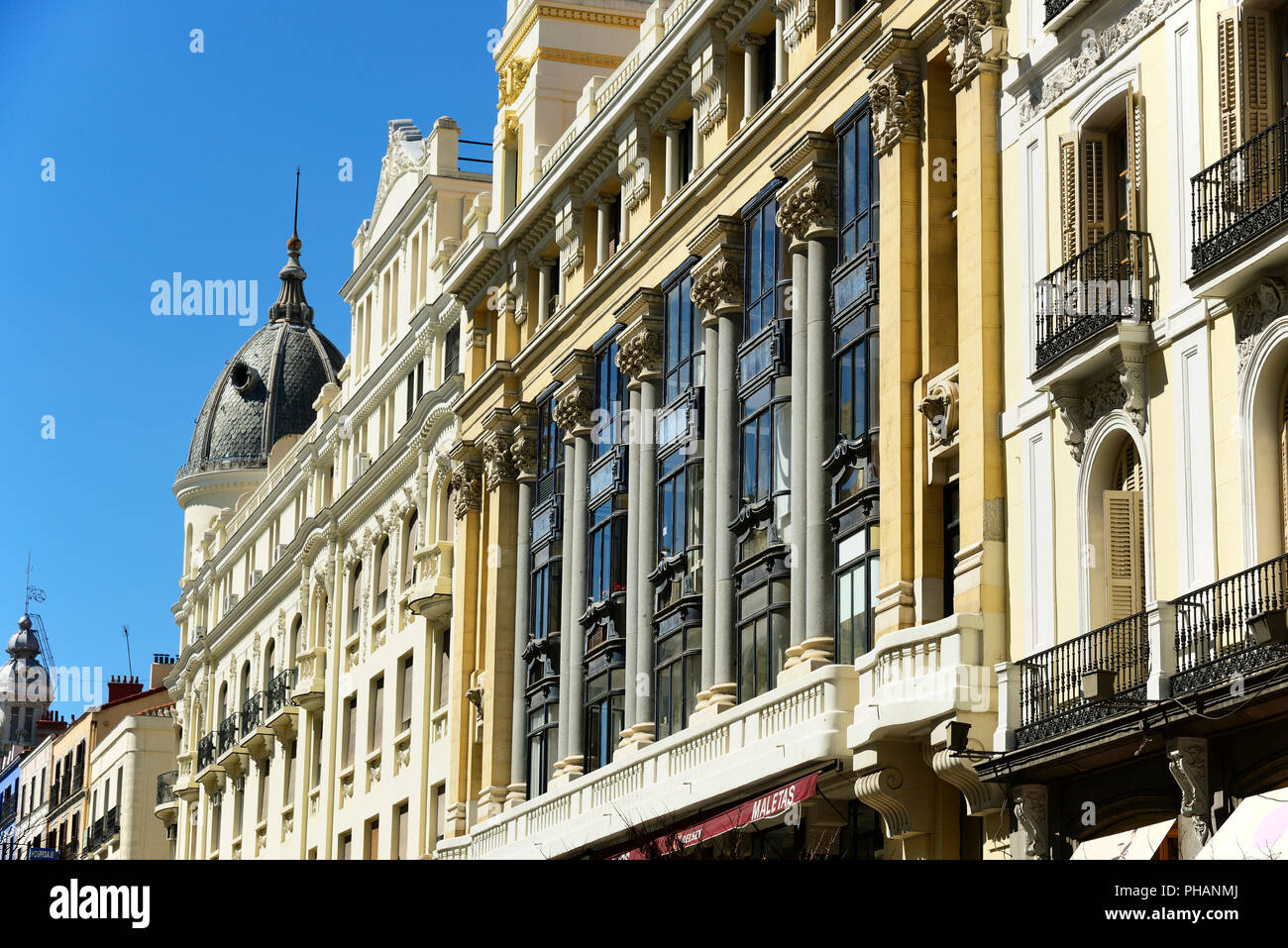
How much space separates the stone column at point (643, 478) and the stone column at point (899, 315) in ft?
33.0

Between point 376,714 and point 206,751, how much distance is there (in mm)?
21646

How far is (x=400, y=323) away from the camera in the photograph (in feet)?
221

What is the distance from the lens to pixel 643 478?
4628 cm

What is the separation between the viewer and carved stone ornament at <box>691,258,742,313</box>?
1697 inches

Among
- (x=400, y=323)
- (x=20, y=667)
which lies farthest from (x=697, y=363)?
(x=20, y=667)

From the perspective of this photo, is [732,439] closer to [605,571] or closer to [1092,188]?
[605,571]

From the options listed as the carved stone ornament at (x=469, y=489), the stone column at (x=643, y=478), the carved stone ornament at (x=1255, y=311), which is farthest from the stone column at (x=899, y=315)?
the carved stone ornament at (x=469, y=489)

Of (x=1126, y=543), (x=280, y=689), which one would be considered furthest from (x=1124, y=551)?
(x=280, y=689)

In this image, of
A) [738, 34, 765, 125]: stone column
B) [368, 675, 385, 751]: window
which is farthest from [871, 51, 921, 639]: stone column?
[368, 675, 385, 751]: window

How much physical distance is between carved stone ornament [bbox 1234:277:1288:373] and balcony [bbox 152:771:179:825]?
67.2 meters

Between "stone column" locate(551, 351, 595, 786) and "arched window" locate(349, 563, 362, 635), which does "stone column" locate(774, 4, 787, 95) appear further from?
"arched window" locate(349, 563, 362, 635)

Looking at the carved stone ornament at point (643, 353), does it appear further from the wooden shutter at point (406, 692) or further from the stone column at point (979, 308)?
the wooden shutter at point (406, 692)

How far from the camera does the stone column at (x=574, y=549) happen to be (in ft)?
161
